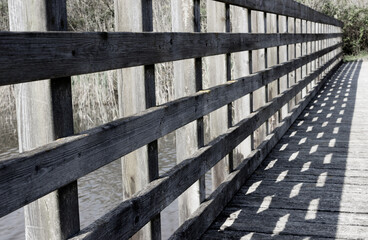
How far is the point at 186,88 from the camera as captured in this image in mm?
2812

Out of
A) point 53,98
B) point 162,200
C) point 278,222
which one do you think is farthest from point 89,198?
point 53,98

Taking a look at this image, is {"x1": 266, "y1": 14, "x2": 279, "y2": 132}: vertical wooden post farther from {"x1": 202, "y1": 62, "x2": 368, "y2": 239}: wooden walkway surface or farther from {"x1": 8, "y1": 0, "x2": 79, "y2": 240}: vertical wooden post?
{"x1": 8, "y1": 0, "x2": 79, "y2": 240}: vertical wooden post

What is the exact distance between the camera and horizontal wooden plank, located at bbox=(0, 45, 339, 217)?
50.0 inches

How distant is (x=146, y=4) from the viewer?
208 centimetres

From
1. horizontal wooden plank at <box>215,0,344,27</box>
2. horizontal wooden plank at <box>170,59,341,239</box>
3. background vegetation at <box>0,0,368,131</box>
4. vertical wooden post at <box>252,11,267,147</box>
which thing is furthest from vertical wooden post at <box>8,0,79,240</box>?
background vegetation at <box>0,0,368,131</box>

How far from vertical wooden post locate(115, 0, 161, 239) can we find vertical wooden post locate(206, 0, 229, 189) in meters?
1.33

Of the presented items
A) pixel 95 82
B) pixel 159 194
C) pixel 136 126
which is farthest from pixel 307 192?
pixel 95 82

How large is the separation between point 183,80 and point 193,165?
497 mm

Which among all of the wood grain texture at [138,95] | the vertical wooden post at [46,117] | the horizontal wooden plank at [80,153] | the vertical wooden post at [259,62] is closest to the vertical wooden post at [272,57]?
the vertical wooden post at [259,62]

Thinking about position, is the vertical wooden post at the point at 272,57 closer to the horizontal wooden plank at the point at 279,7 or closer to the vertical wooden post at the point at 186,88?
the horizontal wooden plank at the point at 279,7

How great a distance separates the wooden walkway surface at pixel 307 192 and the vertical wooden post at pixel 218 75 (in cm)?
19

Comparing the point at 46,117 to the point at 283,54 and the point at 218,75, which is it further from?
the point at 283,54

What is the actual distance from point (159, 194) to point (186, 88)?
0.83 meters

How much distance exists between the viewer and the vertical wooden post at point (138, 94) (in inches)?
82.1
